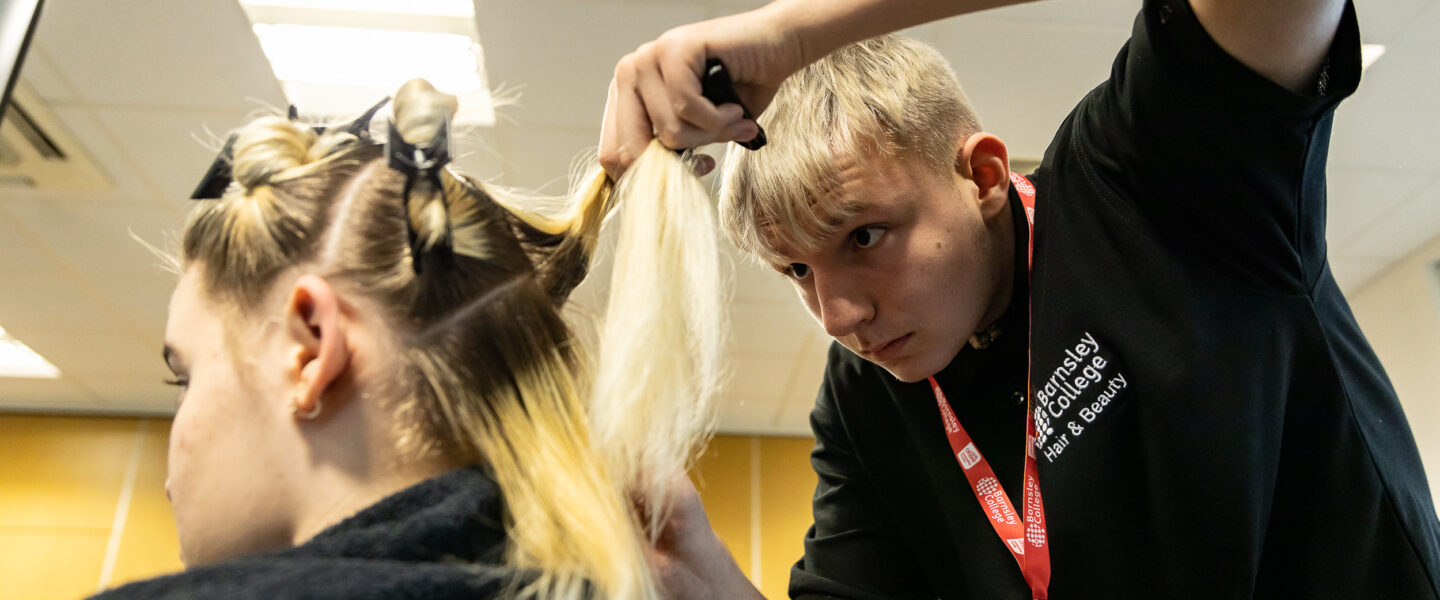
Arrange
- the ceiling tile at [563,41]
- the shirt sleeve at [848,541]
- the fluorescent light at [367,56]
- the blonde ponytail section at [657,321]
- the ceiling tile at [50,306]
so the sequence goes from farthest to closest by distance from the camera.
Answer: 1. the ceiling tile at [50,306]
2. the fluorescent light at [367,56]
3. the ceiling tile at [563,41]
4. the shirt sleeve at [848,541]
5. the blonde ponytail section at [657,321]

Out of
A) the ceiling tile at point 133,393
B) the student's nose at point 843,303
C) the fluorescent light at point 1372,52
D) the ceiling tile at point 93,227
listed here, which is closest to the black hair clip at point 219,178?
the student's nose at point 843,303

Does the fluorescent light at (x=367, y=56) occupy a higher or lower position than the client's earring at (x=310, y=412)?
lower

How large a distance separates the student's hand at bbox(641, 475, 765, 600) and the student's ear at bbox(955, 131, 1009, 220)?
496 millimetres

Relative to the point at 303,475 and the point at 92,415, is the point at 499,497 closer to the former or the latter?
the point at 303,475

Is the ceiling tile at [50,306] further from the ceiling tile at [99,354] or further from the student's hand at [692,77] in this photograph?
the student's hand at [692,77]

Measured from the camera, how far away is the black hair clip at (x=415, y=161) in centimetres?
75

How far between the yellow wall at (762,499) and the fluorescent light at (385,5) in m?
2.76

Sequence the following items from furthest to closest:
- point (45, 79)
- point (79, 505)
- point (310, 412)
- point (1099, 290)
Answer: point (79, 505), point (45, 79), point (1099, 290), point (310, 412)

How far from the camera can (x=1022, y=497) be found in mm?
1113

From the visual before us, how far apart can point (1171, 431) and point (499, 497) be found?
0.64 meters

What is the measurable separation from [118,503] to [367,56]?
125 inches

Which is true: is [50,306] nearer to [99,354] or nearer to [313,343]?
[99,354]

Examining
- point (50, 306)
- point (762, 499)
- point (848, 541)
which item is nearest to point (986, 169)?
point (848, 541)

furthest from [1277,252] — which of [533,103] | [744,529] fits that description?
[744,529]
